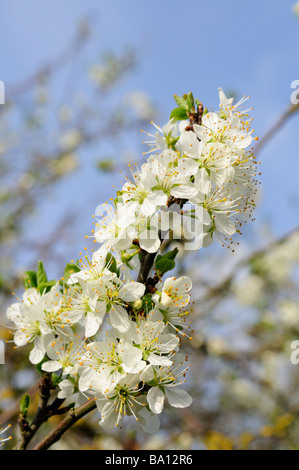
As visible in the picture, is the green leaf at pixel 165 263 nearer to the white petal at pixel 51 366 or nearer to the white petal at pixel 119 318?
the white petal at pixel 119 318

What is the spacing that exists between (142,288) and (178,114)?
58 centimetres

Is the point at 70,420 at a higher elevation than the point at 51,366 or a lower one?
lower

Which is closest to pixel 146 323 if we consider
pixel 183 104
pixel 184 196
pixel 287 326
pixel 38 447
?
pixel 184 196

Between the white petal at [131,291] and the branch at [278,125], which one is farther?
the branch at [278,125]

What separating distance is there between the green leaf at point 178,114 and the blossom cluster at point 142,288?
2 centimetres

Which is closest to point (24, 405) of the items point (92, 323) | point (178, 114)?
point (92, 323)

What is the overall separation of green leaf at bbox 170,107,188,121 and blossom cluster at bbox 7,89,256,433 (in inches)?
0.7

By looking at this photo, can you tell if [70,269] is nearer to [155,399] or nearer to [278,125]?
[155,399]

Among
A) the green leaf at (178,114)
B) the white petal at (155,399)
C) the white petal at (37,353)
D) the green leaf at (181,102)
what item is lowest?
the white petal at (155,399)

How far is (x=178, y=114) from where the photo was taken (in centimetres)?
133

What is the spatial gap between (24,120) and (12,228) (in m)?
1.97

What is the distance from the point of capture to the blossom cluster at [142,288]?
1.08m

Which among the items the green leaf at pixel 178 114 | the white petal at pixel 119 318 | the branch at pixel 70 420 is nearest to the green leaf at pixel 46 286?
the white petal at pixel 119 318
